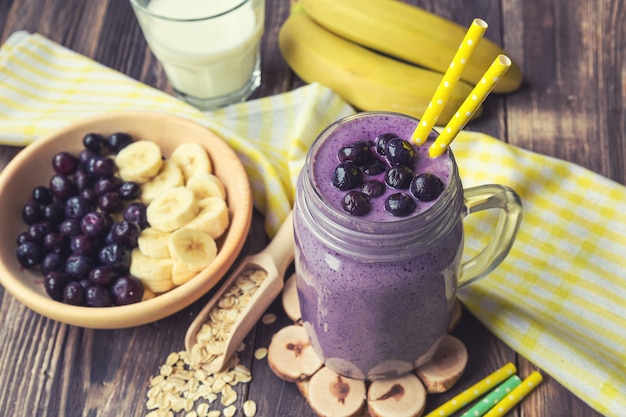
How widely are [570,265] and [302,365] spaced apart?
474 mm

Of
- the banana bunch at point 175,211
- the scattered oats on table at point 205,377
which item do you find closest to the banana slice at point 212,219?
the banana bunch at point 175,211

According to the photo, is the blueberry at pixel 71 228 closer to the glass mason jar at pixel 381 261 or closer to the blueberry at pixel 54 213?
the blueberry at pixel 54 213

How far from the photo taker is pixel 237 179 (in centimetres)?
132

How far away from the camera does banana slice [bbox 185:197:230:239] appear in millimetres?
1255

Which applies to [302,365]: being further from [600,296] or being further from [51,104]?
[51,104]

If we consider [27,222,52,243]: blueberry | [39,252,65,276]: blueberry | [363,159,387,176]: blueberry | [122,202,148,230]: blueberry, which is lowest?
[39,252,65,276]: blueberry

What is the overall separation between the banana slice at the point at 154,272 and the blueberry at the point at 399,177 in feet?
1.48

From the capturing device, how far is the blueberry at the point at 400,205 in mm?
903

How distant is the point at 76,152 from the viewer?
1.41 meters

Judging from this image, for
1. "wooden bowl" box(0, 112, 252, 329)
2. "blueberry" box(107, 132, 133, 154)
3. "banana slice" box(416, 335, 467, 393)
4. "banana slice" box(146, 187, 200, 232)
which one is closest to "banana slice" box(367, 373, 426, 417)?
"banana slice" box(416, 335, 467, 393)

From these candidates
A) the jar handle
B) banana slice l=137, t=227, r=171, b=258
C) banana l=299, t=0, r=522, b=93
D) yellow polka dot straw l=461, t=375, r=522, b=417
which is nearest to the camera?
the jar handle

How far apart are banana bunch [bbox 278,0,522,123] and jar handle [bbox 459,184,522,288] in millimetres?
377

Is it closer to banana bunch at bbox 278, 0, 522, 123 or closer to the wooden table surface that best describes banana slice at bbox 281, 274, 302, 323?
the wooden table surface

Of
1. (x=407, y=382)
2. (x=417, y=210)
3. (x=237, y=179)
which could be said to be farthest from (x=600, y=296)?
(x=237, y=179)
